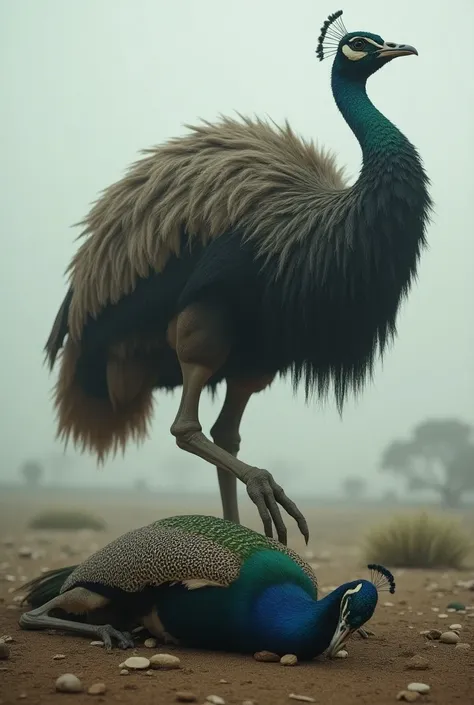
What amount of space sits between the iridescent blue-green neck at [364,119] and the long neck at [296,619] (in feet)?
7.06

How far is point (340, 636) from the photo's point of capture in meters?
3.01

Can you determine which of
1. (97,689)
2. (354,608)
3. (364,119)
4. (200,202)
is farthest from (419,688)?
(364,119)

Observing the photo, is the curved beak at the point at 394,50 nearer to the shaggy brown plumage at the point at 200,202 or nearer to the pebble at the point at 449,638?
the shaggy brown plumage at the point at 200,202

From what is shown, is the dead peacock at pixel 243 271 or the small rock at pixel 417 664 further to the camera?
the dead peacock at pixel 243 271

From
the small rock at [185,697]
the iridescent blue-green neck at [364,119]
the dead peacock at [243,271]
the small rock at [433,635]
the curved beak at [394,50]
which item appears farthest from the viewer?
the curved beak at [394,50]

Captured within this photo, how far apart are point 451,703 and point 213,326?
2.16 m

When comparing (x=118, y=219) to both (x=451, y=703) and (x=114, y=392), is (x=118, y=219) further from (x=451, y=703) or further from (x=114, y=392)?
(x=451, y=703)

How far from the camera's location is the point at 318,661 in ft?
10.6

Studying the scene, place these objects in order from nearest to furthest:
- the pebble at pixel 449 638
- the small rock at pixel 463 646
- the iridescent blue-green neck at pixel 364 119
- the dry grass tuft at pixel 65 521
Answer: the small rock at pixel 463 646 < the pebble at pixel 449 638 < the iridescent blue-green neck at pixel 364 119 < the dry grass tuft at pixel 65 521

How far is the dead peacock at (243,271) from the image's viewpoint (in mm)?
4172

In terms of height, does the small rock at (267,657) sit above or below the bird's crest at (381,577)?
below

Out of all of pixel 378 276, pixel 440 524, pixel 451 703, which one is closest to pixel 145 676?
pixel 451 703

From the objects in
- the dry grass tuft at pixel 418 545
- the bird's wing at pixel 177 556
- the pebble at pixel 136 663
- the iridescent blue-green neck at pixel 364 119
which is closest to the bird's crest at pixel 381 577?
the bird's wing at pixel 177 556

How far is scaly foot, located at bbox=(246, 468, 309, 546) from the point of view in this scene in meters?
3.91
